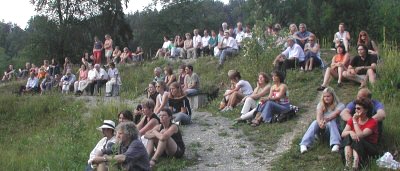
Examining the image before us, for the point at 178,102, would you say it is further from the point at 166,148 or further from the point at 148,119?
the point at 166,148

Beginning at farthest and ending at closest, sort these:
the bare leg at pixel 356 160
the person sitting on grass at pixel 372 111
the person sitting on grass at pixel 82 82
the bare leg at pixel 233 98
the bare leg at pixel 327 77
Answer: the person sitting on grass at pixel 82 82
the bare leg at pixel 233 98
the bare leg at pixel 327 77
the person sitting on grass at pixel 372 111
the bare leg at pixel 356 160

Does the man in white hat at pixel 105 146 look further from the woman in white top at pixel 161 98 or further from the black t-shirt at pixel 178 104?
the black t-shirt at pixel 178 104

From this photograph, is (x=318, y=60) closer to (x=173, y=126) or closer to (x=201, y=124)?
(x=201, y=124)

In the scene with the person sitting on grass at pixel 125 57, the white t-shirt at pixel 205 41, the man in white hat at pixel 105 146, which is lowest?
the man in white hat at pixel 105 146

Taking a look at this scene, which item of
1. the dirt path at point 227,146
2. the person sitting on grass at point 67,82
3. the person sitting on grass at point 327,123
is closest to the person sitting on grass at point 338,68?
the dirt path at point 227,146

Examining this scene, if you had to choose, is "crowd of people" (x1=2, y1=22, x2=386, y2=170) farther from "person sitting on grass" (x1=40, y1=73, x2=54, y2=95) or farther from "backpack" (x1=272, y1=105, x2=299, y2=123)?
"person sitting on grass" (x1=40, y1=73, x2=54, y2=95)

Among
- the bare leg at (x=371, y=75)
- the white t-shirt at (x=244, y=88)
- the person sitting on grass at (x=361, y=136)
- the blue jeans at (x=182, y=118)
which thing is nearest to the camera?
the person sitting on grass at (x=361, y=136)

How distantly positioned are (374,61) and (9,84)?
1910 cm

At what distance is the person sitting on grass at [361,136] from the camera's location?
6809 mm

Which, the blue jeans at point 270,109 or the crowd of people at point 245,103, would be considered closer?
the crowd of people at point 245,103

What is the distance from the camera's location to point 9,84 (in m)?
24.8

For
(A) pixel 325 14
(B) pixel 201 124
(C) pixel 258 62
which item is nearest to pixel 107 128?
(B) pixel 201 124

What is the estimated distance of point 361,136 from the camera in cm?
684

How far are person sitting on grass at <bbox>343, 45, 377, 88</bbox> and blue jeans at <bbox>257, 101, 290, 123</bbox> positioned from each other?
2.10 m
